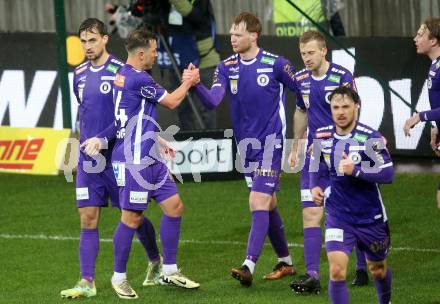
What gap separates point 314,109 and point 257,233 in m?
1.17

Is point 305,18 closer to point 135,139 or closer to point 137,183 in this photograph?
point 135,139

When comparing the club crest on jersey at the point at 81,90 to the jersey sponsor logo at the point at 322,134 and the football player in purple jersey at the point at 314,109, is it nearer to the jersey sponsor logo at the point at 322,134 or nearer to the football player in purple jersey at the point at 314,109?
the football player in purple jersey at the point at 314,109

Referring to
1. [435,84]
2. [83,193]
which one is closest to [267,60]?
[435,84]

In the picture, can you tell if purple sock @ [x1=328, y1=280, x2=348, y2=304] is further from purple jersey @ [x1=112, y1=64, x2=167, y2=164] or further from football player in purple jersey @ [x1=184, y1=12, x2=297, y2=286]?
purple jersey @ [x1=112, y1=64, x2=167, y2=164]

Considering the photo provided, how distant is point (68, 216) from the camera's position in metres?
13.4

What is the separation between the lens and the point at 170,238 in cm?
998

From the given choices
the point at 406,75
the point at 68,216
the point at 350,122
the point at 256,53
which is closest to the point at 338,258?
the point at 350,122

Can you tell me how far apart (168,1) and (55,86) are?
2.21m

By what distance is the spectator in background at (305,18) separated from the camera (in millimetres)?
Answer: 16797

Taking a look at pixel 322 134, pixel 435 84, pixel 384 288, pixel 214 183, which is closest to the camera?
pixel 384 288

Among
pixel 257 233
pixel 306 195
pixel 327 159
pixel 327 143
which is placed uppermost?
pixel 327 143

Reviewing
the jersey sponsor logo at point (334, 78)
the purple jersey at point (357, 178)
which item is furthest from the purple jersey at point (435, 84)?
the purple jersey at point (357, 178)

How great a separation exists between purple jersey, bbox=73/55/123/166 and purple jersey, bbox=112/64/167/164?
0.12 meters

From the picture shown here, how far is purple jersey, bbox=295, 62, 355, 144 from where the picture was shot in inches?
388
